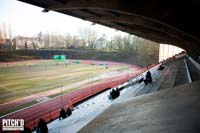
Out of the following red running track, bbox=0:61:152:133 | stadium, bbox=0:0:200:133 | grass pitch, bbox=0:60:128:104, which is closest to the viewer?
stadium, bbox=0:0:200:133

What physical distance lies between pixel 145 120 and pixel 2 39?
14.5 m

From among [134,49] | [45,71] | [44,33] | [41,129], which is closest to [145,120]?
[41,129]

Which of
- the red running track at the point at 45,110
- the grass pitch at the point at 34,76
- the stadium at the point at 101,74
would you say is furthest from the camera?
the grass pitch at the point at 34,76

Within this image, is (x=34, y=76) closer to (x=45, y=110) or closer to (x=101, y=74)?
(x=45, y=110)

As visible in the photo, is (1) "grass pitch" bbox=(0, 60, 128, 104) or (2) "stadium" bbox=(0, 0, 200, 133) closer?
(2) "stadium" bbox=(0, 0, 200, 133)

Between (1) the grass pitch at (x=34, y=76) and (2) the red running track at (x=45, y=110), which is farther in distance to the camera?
(1) the grass pitch at (x=34, y=76)

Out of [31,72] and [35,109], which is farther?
[31,72]

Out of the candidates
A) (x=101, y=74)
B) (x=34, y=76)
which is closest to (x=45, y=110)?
(x=34, y=76)

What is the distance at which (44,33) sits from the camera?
2612cm

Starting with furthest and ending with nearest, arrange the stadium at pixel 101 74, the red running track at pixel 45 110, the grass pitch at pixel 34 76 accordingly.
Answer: the grass pitch at pixel 34 76, the red running track at pixel 45 110, the stadium at pixel 101 74

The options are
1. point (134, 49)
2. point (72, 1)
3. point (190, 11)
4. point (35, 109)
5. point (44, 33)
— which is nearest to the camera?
point (190, 11)

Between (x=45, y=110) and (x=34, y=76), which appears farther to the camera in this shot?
(x=34, y=76)

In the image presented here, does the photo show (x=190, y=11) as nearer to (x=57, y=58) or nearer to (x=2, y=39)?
(x=2, y=39)

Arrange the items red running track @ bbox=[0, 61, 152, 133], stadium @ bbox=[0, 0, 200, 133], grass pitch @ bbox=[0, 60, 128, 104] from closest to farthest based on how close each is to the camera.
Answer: stadium @ bbox=[0, 0, 200, 133], red running track @ bbox=[0, 61, 152, 133], grass pitch @ bbox=[0, 60, 128, 104]
